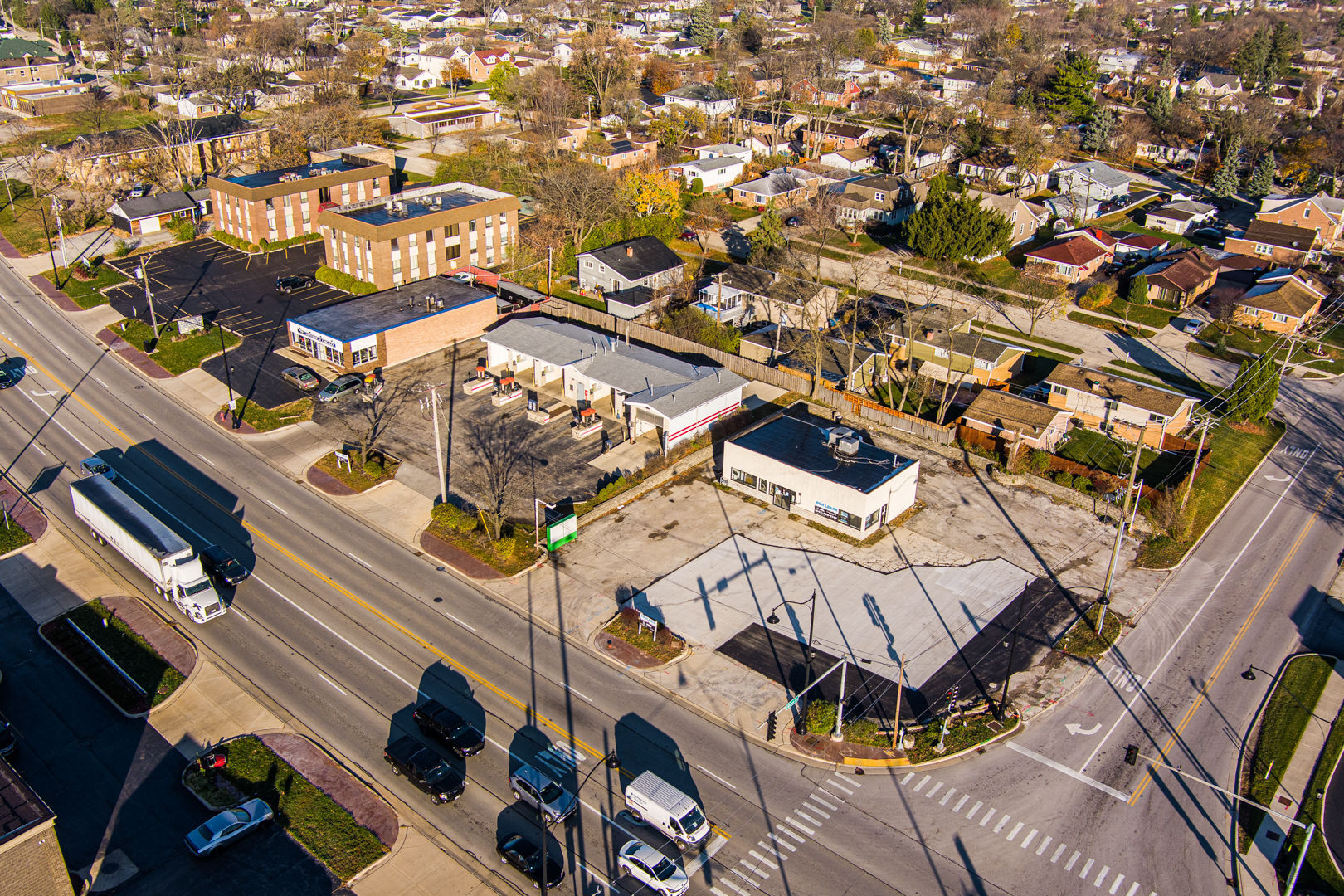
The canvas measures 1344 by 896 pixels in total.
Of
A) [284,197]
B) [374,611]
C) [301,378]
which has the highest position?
[284,197]

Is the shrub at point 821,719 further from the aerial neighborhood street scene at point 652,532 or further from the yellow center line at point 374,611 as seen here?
the yellow center line at point 374,611

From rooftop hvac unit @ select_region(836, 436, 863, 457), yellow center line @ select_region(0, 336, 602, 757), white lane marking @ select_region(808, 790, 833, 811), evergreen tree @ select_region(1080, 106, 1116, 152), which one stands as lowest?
white lane marking @ select_region(808, 790, 833, 811)

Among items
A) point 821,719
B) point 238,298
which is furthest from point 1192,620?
point 238,298

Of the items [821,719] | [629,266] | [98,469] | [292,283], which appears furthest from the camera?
[629,266]

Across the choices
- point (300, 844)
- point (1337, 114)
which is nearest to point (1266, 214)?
point (1337, 114)

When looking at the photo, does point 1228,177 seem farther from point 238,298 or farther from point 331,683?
point 331,683

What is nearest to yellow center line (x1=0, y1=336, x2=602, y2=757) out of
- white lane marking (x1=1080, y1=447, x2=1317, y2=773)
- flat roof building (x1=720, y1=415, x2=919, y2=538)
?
white lane marking (x1=1080, y1=447, x2=1317, y2=773)

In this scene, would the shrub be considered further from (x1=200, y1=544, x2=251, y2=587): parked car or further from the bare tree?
(x1=200, y1=544, x2=251, y2=587): parked car

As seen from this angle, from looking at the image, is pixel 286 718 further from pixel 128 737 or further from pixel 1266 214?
pixel 1266 214
